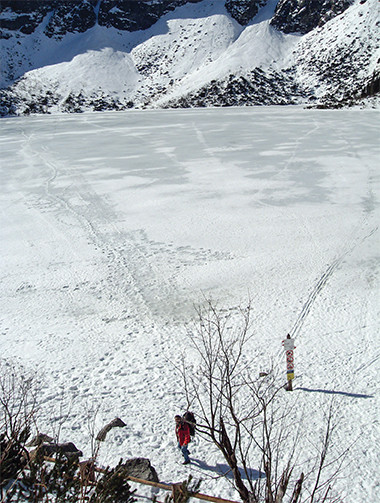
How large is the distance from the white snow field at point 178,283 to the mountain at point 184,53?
36565 millimetres

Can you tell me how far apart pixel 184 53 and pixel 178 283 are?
252 ft

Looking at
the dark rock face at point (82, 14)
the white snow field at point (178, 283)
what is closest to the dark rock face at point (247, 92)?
the dark rock face at point (82, 14)

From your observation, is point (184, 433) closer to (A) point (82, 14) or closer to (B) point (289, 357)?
(B) point (289, 357)

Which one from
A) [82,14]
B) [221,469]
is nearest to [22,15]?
[82,14]

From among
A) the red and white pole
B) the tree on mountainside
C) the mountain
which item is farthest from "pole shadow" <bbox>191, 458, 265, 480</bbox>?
the mountain

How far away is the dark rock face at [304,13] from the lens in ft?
238

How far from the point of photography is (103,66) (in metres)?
80.2

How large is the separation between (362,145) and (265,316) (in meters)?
19.2

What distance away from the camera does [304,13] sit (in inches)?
3012

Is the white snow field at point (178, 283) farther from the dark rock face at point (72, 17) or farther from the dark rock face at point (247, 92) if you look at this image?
the dark rock face at point (72, 17)

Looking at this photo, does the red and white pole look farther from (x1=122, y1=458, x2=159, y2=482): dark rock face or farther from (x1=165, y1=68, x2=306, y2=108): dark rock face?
(x1=165, y1=68, x2=306, y2=108): dark rock face

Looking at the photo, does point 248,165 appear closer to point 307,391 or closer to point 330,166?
point 330,166

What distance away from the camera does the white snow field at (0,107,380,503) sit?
7477mm

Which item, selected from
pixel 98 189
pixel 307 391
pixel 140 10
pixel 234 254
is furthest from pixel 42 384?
pixel 140 10
